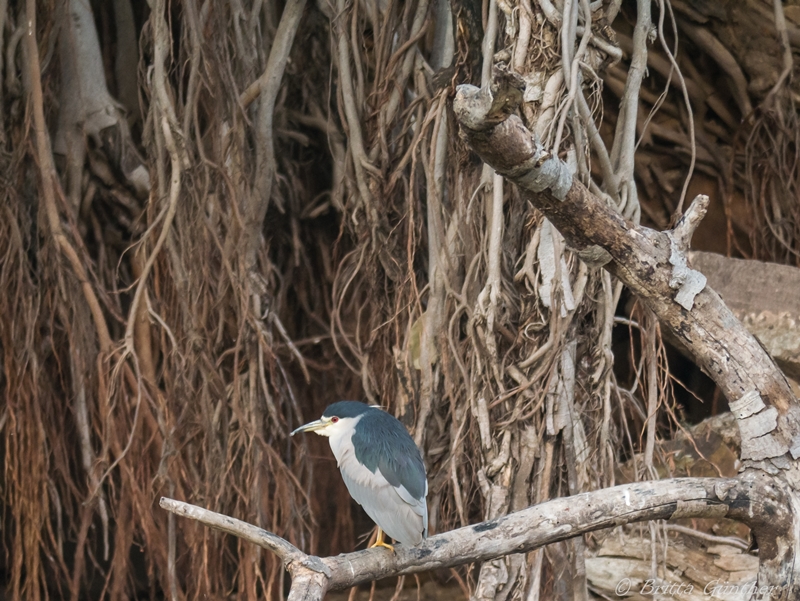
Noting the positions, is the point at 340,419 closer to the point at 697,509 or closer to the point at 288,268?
the point at 697,509

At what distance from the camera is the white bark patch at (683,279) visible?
1.18 metres

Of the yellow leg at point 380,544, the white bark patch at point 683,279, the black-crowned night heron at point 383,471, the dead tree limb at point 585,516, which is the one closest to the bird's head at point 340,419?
the black-crowned night heron at point 383,471

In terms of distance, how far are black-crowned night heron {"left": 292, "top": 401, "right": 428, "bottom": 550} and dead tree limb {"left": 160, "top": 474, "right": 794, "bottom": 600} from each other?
0.10 meters

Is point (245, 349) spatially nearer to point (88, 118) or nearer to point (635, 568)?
point (88, 118)

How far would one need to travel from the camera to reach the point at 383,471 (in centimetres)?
138

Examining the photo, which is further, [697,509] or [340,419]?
[340,419]

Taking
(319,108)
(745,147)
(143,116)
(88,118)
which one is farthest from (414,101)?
(745,147)

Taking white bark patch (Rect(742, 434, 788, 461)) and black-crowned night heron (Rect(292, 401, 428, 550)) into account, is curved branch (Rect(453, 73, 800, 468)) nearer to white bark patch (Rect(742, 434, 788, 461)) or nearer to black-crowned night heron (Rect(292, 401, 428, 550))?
white bark patch (Rect(742, 434, 788, 461))

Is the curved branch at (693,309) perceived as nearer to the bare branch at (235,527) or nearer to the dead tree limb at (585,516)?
the dead tree limb at (585,516)

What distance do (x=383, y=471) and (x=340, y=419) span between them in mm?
178

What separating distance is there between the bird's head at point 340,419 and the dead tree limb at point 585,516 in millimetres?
353

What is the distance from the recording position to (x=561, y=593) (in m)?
1.72

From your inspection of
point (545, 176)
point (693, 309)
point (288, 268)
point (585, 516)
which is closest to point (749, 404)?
point (693, 309)

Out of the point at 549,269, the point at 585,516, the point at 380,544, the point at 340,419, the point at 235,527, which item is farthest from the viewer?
the point at 549,269
